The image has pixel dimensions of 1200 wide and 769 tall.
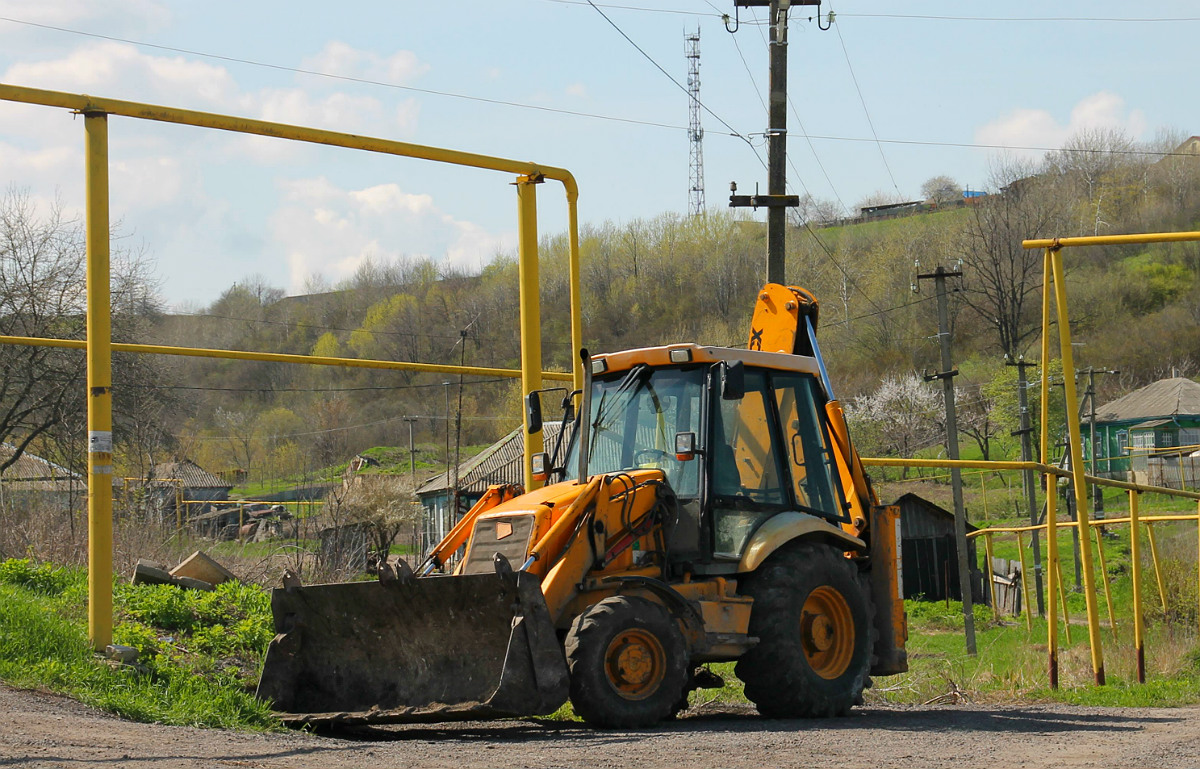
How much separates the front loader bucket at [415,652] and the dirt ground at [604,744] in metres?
0.23

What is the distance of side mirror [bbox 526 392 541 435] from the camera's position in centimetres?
936

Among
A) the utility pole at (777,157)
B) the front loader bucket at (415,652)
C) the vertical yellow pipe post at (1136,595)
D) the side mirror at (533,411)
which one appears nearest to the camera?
the front loader bucket at (415,652)

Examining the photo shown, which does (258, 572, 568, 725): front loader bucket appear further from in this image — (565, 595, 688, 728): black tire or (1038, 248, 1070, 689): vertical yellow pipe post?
(1038, 248, 1070, 689): vertical yellow pipe post

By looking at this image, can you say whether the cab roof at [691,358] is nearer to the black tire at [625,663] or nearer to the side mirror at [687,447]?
the side mirror at [687,447]

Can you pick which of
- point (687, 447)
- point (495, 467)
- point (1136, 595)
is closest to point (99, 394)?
point (687, 447)

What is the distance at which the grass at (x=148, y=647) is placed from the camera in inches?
292

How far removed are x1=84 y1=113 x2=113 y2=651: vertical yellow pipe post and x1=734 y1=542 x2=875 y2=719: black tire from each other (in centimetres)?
427

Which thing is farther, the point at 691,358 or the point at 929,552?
the point at 929,552

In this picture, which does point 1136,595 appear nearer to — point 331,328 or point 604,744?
point 604,744

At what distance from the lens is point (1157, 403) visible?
6419 cm

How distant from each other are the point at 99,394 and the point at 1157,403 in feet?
213

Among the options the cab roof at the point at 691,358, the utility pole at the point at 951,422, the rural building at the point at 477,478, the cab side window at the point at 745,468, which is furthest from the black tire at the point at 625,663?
the rural building at the point at 477,478

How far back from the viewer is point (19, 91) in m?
7.98

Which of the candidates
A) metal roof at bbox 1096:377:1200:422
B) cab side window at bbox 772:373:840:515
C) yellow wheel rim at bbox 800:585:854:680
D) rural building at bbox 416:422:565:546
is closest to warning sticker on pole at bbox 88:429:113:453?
cab side window at bbox 772:373:840:515
